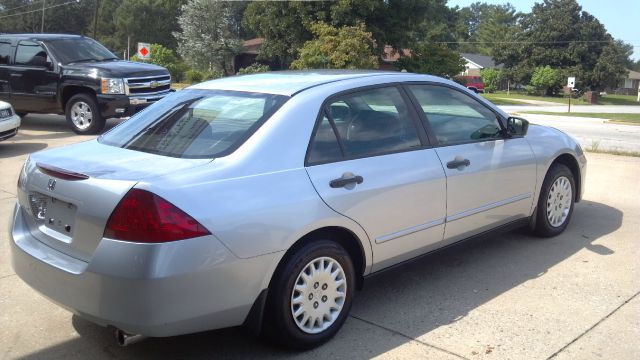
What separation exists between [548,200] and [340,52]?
26.0 m

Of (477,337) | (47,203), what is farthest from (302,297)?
(47,203)

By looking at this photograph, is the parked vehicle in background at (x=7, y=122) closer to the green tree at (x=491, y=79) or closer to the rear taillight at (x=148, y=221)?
the rear taillight at (x=148, y=221)

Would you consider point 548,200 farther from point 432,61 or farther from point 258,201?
point 432,61

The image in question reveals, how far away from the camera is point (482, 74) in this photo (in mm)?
68750

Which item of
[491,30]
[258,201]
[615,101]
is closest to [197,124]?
[258,201]

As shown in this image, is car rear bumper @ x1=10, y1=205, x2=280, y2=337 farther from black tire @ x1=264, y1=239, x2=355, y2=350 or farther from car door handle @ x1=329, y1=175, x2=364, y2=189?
car door handle @ x1=329, y1=175, x2=364, y2=189

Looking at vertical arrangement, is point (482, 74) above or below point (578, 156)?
above

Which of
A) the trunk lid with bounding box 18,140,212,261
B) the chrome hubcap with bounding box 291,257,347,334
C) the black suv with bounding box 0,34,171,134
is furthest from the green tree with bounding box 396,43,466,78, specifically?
the trunk lid with bounding box 18,140,212,261

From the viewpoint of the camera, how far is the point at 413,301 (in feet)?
13.5

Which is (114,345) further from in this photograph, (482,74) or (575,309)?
(482,74)

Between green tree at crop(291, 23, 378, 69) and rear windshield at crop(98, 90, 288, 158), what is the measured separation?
25.9 meters

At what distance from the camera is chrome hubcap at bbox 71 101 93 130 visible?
11711 millimetres

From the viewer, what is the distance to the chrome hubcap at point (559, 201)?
5375 millimetres

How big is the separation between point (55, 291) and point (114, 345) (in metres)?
0.61
